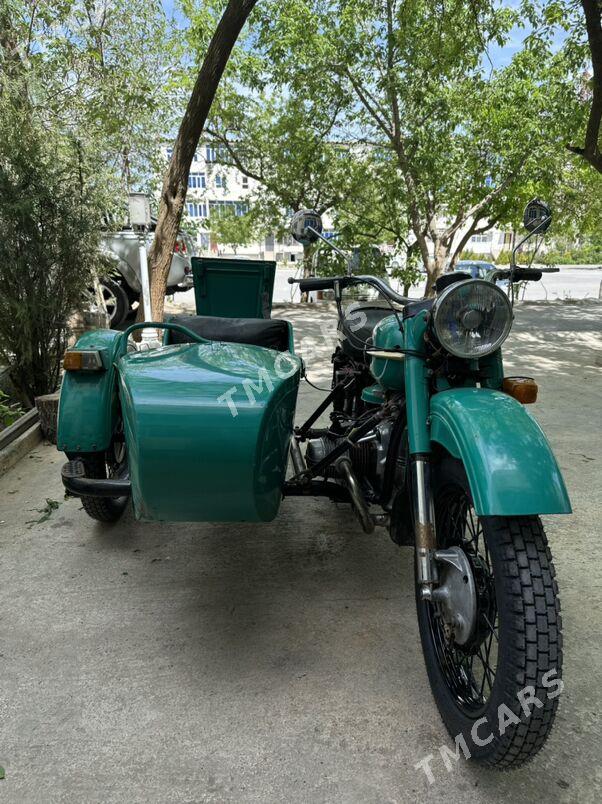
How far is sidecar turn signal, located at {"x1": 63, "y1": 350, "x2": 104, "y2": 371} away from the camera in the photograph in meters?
2.72

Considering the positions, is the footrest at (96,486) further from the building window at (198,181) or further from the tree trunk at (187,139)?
the building window at (198,181)

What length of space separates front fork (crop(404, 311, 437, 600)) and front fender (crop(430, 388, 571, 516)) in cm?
11

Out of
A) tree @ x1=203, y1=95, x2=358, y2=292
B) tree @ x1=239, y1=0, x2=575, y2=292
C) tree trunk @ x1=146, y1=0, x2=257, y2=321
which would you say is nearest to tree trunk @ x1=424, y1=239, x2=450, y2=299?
tree @ x1=239, y1=0, x2=575, y2=292

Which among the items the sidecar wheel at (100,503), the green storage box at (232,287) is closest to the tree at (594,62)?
the green storage box at (232,287)

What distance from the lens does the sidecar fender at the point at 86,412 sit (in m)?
2.69

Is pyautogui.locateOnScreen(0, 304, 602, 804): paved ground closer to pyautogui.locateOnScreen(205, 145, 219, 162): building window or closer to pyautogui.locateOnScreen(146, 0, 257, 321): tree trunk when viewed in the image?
pyautogui.locateOnScreen(146, 0, 257, 321): tree trunk

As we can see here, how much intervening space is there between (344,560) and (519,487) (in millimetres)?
1481

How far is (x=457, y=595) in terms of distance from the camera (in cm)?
170

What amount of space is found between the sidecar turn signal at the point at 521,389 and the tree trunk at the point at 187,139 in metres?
5.12

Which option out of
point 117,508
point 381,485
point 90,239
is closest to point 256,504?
point 381,485

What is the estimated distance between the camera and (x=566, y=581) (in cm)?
262

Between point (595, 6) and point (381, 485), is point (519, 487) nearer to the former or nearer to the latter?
point (381, 485)

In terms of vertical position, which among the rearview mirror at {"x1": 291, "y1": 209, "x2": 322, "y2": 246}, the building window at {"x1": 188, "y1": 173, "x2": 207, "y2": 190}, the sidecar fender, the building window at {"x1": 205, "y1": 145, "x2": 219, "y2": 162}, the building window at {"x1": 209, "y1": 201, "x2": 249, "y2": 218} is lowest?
the sidecar fender

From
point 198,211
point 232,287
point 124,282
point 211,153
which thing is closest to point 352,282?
point 232,287
